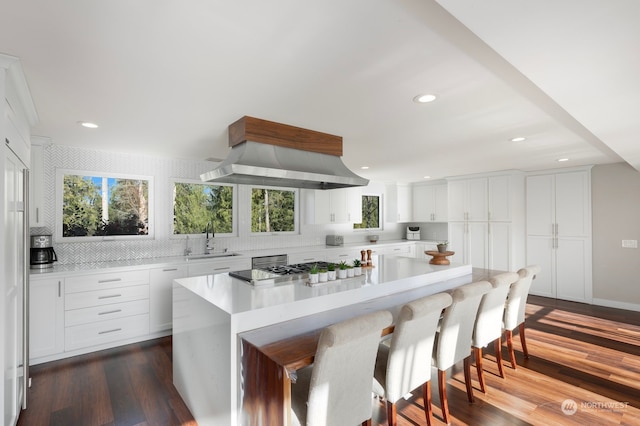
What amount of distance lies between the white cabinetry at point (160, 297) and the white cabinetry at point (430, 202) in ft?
18.5

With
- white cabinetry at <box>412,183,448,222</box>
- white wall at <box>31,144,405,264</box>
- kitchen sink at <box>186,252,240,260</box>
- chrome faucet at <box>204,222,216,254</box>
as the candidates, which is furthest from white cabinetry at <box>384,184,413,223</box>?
chrome faucet at <box>204,222,216,254</box>

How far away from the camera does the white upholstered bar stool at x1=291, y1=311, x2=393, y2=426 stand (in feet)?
4.95

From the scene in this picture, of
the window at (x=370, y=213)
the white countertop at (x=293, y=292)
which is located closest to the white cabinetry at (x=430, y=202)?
the window at (x=370, y=213)

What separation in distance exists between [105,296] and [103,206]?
121 centimetres

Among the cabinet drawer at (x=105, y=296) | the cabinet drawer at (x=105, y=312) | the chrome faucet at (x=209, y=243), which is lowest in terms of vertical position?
the cabinet drawer at (x=105, y=312)

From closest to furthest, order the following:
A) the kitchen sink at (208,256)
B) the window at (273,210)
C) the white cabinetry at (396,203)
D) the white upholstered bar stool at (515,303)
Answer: the white upholstered bar stool at (515,303) < the kitchen sink at (208,256) < the window at (273,210) < the white cabinetry at (396,203)

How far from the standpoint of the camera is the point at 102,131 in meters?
3.09

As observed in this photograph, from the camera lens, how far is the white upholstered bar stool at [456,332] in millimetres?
2271

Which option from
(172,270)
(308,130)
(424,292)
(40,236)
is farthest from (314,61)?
(40,236)

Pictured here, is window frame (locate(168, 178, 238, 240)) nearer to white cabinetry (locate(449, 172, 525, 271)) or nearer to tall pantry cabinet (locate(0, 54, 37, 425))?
tall pantry cabinet (locate(0, 54, 37, 425))

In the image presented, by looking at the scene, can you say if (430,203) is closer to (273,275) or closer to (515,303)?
(515,303)

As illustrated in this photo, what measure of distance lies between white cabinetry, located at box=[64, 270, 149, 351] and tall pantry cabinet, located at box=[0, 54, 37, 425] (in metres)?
0.98

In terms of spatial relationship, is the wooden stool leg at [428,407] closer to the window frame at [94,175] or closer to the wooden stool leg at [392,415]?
the wooden stool leg at [392,415]

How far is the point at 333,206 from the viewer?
620 cm
